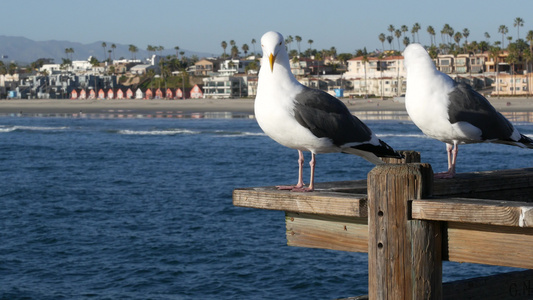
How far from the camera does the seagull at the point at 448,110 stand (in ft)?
21.7

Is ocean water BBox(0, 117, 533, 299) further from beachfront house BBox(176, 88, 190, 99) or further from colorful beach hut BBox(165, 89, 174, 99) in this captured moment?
colorful beach hut BBox(165, 89, 174, 99)

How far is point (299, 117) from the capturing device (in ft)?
19.1

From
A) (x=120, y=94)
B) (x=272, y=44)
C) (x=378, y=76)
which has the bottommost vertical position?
(x=120, y=94)

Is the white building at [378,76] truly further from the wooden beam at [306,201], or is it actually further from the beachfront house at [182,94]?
the wooden beam at [306,201]

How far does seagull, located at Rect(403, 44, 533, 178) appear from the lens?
6625 mm

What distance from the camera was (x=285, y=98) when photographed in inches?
231

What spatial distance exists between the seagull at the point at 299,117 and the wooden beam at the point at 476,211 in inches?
75.8

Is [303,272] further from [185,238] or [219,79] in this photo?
[219,79]

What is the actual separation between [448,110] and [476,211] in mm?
3175

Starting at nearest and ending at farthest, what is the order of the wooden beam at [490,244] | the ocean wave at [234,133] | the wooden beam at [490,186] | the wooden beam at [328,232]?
the wooden beam at [490,244] → the wooden beam at [328,232] → the wooden beam at [490,186] → the ocean wave at [234,133]

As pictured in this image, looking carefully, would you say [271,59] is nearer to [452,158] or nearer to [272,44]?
[272,44]

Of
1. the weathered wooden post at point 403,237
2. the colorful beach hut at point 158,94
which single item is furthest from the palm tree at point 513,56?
the weathered wooden post at point 403,237

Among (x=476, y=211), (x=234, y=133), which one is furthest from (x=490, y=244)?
(x=234, y=133)

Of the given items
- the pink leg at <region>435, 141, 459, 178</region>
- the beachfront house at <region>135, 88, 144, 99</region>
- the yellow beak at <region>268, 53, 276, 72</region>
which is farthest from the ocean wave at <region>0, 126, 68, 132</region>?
the beachfront house at <region>135, 88, 144, 99</region>
